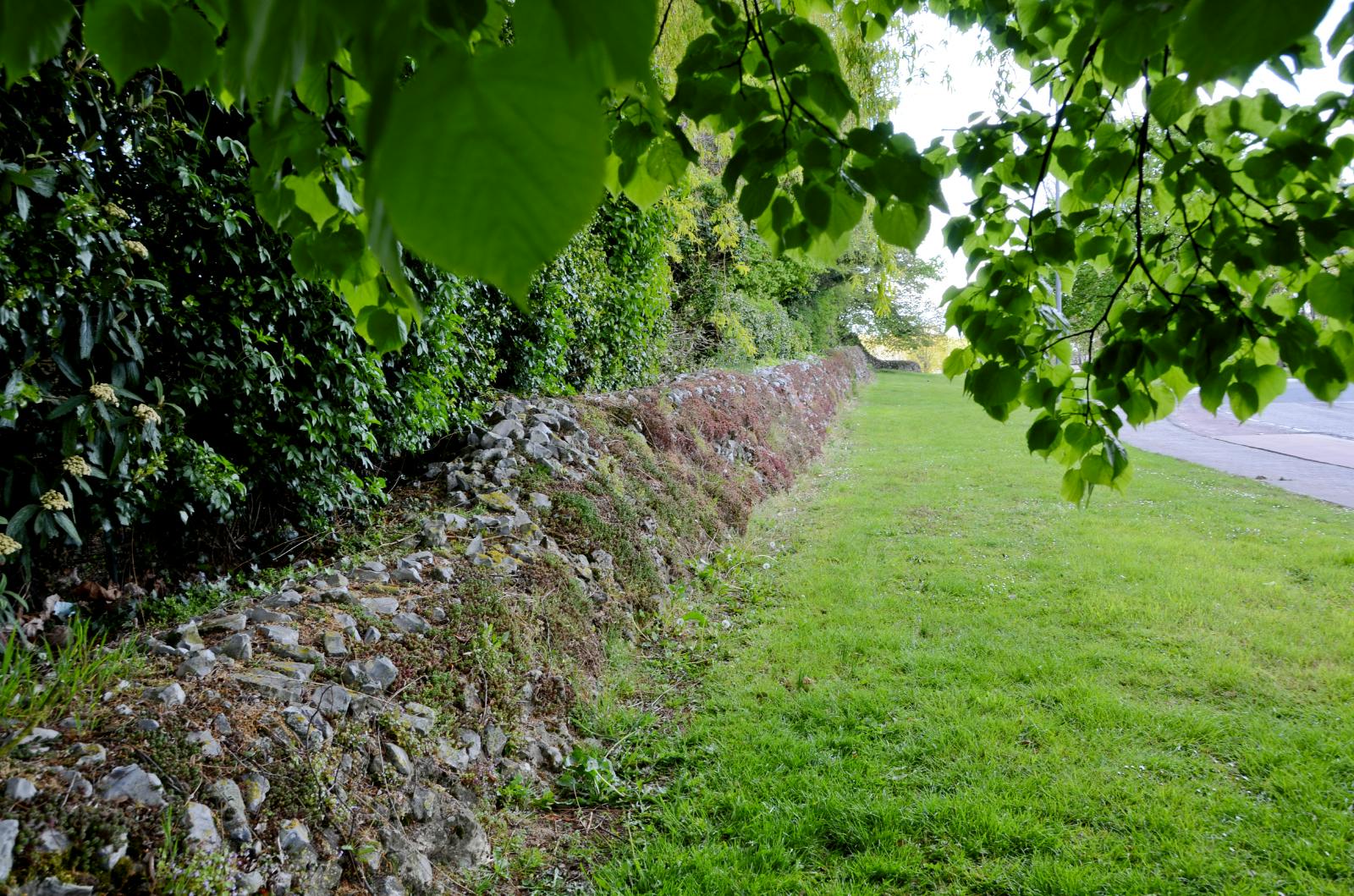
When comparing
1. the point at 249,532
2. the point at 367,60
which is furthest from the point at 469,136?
the point at 249,532

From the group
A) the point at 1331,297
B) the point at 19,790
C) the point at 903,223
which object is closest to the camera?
the point at 903,223

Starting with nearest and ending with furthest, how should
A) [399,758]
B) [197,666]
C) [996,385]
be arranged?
1. [996,385]
2. [197,666]
3. [399,758]

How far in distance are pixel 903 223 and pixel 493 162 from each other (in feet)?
3.44

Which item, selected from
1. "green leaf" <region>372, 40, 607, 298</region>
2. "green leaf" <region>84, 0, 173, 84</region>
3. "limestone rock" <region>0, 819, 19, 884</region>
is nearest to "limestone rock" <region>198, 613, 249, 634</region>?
"limestone rock" <region>0, 819, 19, 884</region>

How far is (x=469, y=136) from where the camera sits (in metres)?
0.31

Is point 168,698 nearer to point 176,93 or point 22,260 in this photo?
point 22,260

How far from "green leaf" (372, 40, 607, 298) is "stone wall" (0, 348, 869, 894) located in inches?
87.2

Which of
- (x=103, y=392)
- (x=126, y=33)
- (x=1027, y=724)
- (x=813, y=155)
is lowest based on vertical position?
(x=1027, y=724)

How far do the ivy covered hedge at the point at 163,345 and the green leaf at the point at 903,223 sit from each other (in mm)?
1682

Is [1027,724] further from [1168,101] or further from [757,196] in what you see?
[757,196]

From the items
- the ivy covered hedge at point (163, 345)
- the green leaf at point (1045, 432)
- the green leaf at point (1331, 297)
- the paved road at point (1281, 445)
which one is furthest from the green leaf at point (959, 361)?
the paved road at point (1281, 445)

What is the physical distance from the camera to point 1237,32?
418 mm

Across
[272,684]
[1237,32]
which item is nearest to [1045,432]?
[1237,32]

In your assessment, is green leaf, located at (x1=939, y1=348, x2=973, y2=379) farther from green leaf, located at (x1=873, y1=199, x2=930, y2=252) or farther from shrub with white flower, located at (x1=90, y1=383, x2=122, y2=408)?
shrub with white flower, located at (x1=90, y1=383, x2=122, y2=408)
